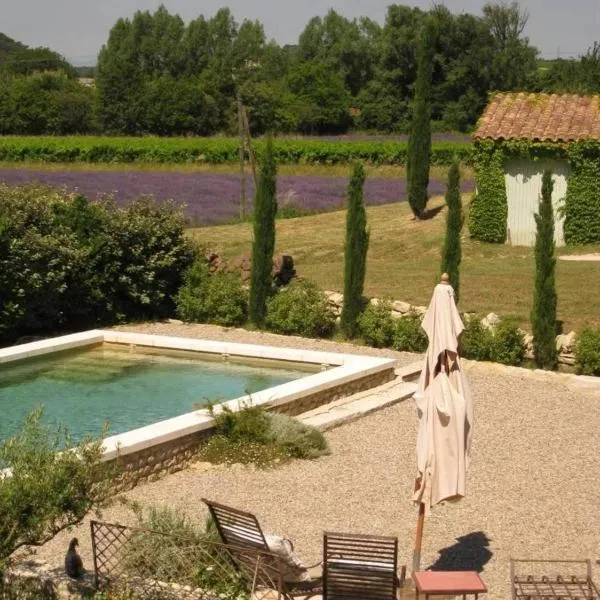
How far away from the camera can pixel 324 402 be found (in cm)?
1482

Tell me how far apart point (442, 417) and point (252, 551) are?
1.84 metres

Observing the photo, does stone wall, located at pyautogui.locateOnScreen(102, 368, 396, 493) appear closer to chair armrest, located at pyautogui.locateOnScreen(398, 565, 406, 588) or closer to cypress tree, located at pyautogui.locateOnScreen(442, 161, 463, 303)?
chair armrest, located at pyautogui.locateOnScreen(398, 565, 406, 588)

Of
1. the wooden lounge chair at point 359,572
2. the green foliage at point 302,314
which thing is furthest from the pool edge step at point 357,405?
the wooden lounge chair at point 359,572

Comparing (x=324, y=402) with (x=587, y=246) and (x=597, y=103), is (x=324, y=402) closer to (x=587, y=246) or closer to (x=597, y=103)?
(x=587, y=246)

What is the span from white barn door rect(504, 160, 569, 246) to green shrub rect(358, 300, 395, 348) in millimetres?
7644

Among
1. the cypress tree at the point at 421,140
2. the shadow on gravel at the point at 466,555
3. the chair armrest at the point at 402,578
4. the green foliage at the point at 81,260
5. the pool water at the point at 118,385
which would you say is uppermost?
the cypress tree at the point at 421,140

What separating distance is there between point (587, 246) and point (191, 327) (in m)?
9.65

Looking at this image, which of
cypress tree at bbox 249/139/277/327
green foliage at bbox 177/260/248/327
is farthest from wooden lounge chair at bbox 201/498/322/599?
green foliage at bbox 177/260/248/327

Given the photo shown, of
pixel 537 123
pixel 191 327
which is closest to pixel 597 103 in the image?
pixel 537 123

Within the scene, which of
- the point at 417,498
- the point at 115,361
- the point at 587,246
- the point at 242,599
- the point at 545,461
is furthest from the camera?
the point at 587,246

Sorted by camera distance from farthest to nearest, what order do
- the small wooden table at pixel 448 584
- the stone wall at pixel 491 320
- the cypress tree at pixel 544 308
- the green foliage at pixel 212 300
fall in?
the green foliage at pixel 212 300
the stone wall at pixel 491 320
the cypress tree at pixel 544 308
the small wooden table at pixel 448 584

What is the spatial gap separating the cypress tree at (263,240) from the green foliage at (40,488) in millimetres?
12106

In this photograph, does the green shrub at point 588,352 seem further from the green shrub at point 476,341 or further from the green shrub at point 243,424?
the green shrub at point 243,424

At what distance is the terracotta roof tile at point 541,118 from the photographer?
24.6 m
